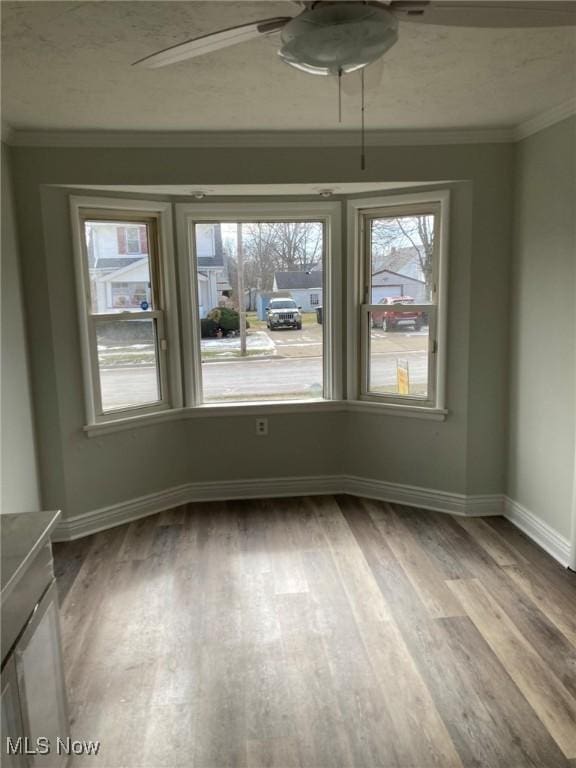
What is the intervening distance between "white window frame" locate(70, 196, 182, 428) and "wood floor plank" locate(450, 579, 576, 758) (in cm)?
225

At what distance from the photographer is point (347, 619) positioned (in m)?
2.67

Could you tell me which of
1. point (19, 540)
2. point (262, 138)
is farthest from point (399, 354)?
point (19, 540)

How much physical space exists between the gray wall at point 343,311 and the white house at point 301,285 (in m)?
0.26

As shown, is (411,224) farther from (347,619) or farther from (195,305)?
(347,619)

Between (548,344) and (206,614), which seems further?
(548,344)

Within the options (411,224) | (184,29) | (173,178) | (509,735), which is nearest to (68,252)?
(173,178)

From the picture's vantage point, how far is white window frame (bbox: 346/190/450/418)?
12.0ft

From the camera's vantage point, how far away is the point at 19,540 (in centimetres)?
158

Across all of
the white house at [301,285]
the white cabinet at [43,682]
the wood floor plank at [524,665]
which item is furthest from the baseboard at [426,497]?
the white cabinet at [43,682]

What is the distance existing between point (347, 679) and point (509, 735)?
2.01ft

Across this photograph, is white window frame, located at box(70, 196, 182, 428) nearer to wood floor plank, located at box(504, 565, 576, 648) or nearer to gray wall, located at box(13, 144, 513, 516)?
gray wall, located at box(13, 144, 513, 516)

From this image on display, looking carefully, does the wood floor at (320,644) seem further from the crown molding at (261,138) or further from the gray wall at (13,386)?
the crown molding at (261,138)

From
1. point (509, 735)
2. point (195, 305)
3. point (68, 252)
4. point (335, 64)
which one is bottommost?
point (509, 735)

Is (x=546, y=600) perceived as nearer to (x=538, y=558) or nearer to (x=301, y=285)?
(x=538, y=558)
